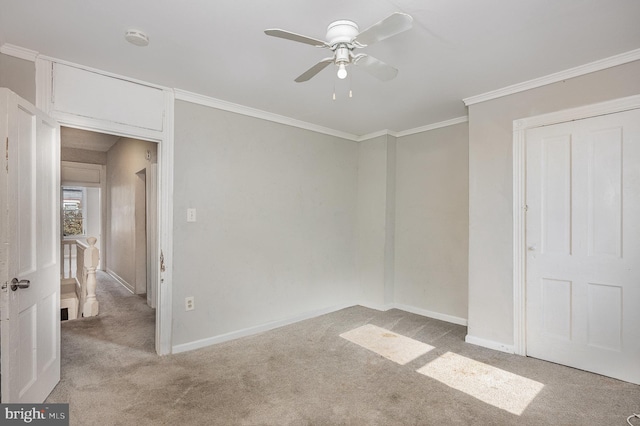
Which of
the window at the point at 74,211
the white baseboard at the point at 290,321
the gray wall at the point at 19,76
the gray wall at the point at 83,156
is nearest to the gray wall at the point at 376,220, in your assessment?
the white baseboard at the point at 290,321

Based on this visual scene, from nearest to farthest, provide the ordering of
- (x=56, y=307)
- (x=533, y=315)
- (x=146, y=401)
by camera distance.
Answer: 1. (x=146, y=401)
2. (x=56, y=307)
3. (x=533, y=315)

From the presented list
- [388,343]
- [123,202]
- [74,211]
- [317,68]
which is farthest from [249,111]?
[74,211]

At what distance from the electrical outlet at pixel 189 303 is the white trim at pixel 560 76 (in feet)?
10.6

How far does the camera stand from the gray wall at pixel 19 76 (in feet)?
7.29

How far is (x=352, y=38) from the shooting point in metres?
1.76

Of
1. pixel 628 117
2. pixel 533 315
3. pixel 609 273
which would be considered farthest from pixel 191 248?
pixel 628 117

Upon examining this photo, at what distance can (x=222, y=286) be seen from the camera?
130 inches

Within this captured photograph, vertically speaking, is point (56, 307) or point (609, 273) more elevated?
point (609, 273)

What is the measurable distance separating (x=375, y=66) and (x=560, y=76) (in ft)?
5.92

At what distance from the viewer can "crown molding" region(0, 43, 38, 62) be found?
2.20 metres

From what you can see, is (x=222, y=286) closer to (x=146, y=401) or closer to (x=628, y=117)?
(x=146, y=401)

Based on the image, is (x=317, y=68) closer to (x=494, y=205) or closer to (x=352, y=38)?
(x=352, y=38)

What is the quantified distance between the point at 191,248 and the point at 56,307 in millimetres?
1058

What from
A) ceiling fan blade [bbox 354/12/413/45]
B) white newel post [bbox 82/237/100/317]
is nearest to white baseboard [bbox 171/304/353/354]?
white newel post [bbox 82/237/100/317]
